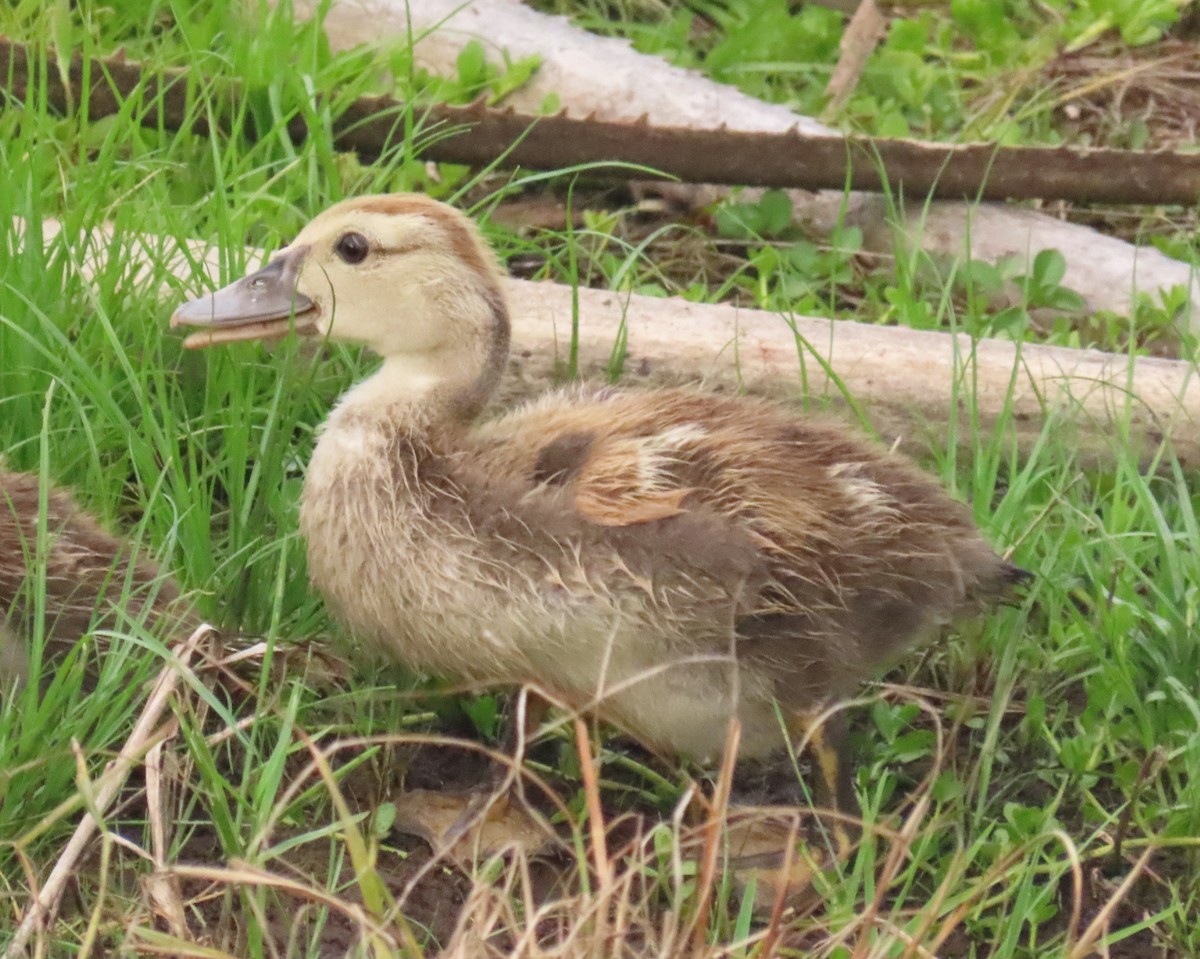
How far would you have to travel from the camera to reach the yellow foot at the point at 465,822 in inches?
109

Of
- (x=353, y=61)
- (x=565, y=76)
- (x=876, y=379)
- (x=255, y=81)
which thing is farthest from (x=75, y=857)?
(x=565, y=76)

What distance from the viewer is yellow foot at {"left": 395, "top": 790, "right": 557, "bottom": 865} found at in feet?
9.05

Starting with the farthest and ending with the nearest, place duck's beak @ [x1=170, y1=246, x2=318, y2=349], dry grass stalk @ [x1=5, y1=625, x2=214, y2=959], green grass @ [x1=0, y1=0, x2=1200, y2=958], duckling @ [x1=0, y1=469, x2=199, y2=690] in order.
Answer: duck's beak @ [x1=170, y1=246, x2=318, y2=349], duckling @ [x1=0, y1=469, x2=199, y2=690], green grass @ [x1=0, y1=0, x2=1200, y2=958], dry grass stalk @ [x1=5, y1=625, x2=214, y2=959]

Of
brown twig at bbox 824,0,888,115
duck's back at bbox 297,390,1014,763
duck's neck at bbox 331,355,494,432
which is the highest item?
brown twig at bbox 824,0,888,115

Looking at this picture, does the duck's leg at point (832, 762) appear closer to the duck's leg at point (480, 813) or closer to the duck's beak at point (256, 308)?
the duck's leg at point (480, 813)

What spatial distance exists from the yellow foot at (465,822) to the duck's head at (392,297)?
65 centimetres

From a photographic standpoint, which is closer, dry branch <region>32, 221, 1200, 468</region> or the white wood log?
dry branch <region>32, 221, 1200, 468</region>

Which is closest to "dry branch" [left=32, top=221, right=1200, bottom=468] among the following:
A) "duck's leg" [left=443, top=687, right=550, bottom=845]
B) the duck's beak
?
the duck's beak

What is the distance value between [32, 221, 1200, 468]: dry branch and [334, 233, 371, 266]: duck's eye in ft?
1.93

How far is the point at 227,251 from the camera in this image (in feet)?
11.3

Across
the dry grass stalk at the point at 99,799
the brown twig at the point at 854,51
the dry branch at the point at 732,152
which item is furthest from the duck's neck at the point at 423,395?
the brown twig at the point at 854,51

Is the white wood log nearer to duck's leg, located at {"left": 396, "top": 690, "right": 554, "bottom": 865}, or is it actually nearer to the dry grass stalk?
duck's leg, located at {"left": 396, "top": 690, "right": 554, "bottom": 865}

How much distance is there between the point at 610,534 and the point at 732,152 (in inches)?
74.1

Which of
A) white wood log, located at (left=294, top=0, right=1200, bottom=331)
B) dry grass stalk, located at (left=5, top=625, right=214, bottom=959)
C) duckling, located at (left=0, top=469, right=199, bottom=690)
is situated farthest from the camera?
white wood log, located at (left=294, top=0, right=1200, bottom=331)
